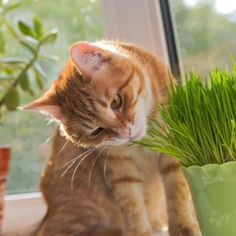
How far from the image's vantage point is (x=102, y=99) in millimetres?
1059

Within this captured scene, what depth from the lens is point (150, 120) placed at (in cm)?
101

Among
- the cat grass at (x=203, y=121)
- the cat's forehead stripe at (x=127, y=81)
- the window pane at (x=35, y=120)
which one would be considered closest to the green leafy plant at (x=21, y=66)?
the window pane at (x=35, y=120)

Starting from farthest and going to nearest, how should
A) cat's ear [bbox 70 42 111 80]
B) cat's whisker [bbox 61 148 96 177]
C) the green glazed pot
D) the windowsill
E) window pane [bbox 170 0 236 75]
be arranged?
the windowsill < window pane [bbox 170 0 236 75] < cat's whisker [bbox 61 148 96 177] < cat's ear [bbox 70 42 111 80] < the green glazed pot

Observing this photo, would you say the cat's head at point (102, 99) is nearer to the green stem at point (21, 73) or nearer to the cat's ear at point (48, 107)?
the cat's ear at point (48, 107)

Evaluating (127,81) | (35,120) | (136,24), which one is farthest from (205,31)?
(35,120)

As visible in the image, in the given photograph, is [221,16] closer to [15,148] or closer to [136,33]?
[136,33]

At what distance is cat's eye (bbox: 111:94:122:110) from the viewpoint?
3.47 ft

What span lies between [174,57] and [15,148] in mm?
558

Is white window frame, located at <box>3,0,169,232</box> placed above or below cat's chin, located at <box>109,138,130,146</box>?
above

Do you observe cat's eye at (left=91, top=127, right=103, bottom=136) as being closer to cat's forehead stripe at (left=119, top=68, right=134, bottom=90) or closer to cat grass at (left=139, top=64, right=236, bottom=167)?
cat's forehead stripe at (left=119, top=68, right=134, bottom=90)

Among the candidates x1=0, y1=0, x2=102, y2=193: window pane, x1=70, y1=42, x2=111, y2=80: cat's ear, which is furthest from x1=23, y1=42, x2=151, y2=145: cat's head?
x1=0, y1=0, x2=102, y2=193: window pane

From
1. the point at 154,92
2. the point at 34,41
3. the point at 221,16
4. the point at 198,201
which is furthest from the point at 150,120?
the point at 34,41

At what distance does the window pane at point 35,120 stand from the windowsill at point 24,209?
4 cm

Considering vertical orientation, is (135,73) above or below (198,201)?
above
